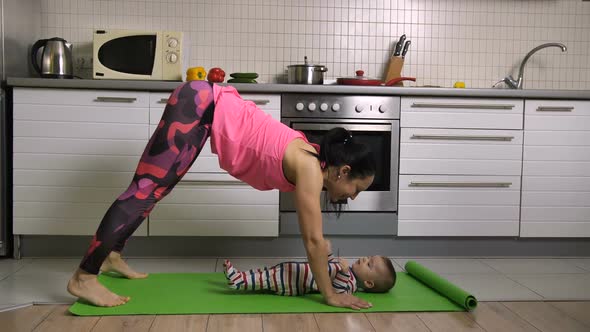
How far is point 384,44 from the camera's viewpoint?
427cm

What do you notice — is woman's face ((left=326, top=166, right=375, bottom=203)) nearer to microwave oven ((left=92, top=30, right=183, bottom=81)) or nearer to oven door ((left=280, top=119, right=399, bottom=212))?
oven door ((left=280, top=119, right=399, bottom=212))

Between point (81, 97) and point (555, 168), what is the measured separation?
8.74 feet

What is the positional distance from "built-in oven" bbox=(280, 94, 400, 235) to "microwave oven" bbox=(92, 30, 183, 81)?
698 mm

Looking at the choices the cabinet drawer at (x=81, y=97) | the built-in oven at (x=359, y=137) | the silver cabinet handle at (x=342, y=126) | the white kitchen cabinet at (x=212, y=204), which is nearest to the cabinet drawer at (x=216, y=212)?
the white kitchen cabinet at (x=212, y=204)

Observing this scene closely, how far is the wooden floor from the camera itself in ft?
7.60

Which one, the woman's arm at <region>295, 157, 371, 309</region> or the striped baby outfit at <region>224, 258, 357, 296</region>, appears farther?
the striped baby outfit at <region>224, 258, 357, 296</region>

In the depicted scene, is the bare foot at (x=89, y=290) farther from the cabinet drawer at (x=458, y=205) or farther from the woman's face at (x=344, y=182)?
the cabinet drawer at (x=458, y=205)

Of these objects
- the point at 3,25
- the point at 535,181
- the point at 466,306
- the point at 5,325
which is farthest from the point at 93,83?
the point at 535,181

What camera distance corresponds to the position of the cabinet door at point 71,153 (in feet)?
11.3

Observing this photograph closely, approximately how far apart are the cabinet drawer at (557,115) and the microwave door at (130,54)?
85.3 inches

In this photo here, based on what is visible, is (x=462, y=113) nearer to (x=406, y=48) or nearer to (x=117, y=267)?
(x=406, y=48)

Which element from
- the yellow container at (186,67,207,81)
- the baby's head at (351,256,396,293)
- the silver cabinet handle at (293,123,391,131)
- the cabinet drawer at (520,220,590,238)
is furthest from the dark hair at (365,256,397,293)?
the yellow container at (186,67,207,81)

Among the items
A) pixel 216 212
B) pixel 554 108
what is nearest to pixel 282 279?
pixel 216 212

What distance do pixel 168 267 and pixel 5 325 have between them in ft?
3.59
